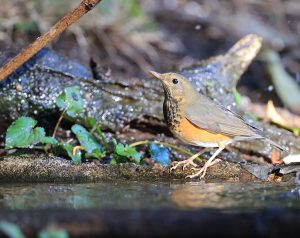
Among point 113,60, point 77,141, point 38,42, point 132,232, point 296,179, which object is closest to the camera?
point 132,232

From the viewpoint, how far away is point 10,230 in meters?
2.80

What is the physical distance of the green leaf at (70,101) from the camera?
5.54 metres

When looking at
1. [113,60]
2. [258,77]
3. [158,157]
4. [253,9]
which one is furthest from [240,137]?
[253,9]

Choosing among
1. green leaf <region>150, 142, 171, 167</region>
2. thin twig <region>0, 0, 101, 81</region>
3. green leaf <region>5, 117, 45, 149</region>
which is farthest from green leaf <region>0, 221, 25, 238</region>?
green leaf <region>150, 142, 171, 167</region>

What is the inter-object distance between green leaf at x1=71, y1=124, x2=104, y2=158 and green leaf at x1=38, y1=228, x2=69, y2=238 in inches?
99.7

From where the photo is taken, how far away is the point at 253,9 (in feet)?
37.8

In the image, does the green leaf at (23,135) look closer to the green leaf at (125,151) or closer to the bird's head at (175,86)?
the green leaf at (125,151)

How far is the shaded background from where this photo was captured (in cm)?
848

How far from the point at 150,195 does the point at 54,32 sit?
171 centimetres

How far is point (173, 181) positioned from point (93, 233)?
1811 mm

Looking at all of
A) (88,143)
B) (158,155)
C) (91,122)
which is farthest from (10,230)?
(91,122)

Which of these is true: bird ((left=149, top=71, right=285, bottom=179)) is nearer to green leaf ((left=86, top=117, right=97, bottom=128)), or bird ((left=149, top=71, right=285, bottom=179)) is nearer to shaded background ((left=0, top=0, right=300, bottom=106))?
green leaf ((left=86, top=117, right=97, bottom=128))

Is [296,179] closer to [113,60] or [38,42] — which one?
[38,42]

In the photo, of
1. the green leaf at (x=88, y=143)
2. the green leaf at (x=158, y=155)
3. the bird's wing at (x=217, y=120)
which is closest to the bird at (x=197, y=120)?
the bird's wing at (x=217, y=120)
